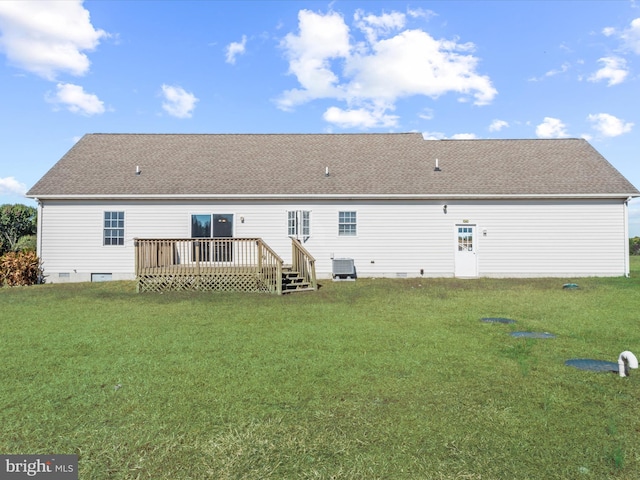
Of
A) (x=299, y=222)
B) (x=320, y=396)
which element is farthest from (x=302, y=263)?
(x=320, y=396)

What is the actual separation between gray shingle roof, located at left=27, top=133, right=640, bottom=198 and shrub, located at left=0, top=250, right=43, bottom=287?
251 cm

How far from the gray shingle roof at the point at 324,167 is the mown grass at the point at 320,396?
27.0 ft

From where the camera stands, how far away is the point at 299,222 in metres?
15.6

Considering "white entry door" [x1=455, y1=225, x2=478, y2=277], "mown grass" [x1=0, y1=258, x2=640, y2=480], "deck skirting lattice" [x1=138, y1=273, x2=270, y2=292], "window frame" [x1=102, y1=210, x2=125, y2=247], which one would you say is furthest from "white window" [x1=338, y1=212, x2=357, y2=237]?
"window frame" [x1=102, y1=210, x2=125, y2=247]

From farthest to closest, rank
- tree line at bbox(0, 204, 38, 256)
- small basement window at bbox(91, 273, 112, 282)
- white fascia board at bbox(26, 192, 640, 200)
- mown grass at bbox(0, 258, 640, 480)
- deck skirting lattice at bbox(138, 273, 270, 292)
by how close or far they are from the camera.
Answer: tree line at bbox(0, 204, 38, 256), small basement window at bbox(91, 273, 112, 282), white fascia board at bbox(26, 192, 640, 200), deck skirting lattice at bbox(138, 273, 270, 292), mown grass at bbox(0, 258, 640, 480)

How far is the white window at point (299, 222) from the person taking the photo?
1559 cm

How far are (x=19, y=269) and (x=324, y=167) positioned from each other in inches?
478

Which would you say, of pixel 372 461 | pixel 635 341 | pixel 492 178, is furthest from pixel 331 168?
pixel 372 461

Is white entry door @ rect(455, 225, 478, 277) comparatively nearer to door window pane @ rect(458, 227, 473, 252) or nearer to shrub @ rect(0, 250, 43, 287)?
door window pane @ rect(458, 227, 473, 252)

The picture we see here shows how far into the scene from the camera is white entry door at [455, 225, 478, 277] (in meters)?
15.6

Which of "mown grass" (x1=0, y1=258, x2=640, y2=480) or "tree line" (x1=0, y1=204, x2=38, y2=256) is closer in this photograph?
"mown grass" (x1=0, y1=258, x2=640, y2=480)

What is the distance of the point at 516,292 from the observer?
1191 cm

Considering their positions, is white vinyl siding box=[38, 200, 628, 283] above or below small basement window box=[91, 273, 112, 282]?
above

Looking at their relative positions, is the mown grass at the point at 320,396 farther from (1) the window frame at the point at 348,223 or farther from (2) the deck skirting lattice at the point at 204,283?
(1) the window frame at the point at 348,223
